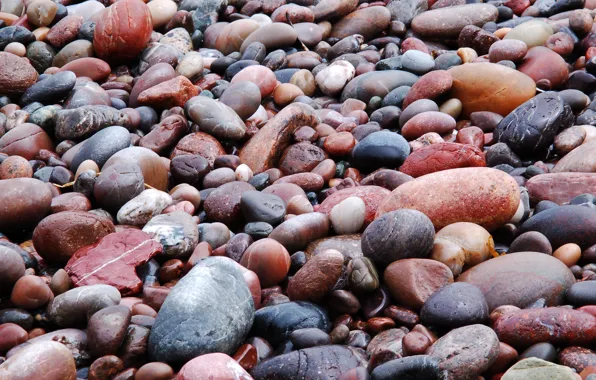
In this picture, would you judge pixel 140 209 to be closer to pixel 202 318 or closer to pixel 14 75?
pixel 202 318

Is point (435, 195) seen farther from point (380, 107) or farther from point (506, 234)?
point (380, 107)

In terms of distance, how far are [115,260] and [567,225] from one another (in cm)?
251

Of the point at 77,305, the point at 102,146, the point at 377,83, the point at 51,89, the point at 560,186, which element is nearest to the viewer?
the point at 77,305

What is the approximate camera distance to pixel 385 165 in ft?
16.1

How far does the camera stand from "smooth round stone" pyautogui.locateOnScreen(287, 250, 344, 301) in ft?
11.1

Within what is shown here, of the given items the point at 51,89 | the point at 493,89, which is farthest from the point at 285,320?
the point at 51,89

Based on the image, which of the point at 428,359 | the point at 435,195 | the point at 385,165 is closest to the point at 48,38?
the point at 385,165

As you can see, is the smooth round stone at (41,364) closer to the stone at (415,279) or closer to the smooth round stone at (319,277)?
the smooth round stone at (319,277)

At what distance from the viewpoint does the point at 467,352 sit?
A: 2828 mm

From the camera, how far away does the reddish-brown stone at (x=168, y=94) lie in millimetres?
5738

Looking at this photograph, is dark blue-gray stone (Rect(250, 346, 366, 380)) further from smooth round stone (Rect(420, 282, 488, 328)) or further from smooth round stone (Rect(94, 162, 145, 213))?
smooth round stone (Rect(94, 162, 145, 213))

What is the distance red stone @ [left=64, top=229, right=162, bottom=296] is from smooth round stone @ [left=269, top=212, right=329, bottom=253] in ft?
2.37

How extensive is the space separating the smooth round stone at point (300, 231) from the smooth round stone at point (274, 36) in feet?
10.3

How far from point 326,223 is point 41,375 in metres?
1.85
